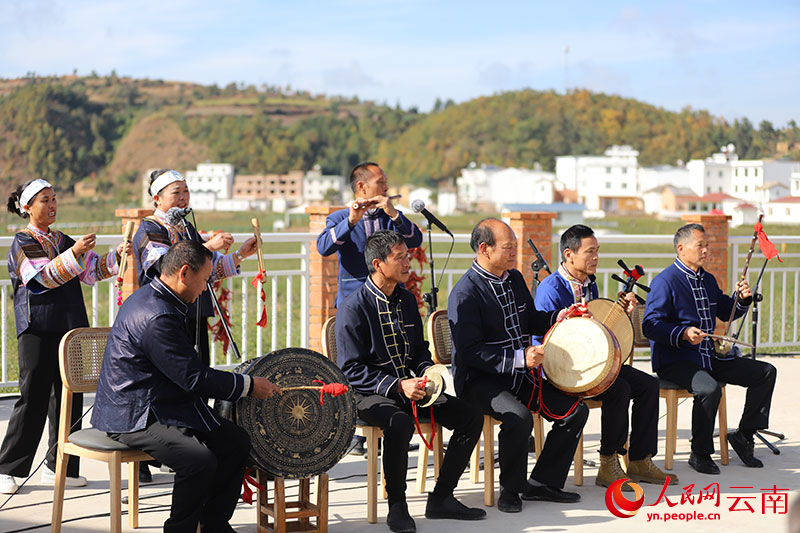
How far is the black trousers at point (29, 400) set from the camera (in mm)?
4957

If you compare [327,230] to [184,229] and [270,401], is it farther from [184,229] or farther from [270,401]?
[270,401]

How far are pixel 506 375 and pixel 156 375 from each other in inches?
75.2

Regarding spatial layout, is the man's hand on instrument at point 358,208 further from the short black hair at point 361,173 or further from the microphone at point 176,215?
the microphone at point 176,215

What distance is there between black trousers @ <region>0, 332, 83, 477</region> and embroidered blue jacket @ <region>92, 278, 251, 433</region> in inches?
44.5

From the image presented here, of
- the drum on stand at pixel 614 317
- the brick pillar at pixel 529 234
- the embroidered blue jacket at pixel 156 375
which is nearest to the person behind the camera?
the embroidered blue jacket at pixel 156 375

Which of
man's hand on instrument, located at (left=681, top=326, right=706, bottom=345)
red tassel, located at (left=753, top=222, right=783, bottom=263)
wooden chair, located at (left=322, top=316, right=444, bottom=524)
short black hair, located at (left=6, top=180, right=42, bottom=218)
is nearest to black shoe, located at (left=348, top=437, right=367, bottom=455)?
wooden chair, located at (left=322, top=316, right=444, bottom=524)

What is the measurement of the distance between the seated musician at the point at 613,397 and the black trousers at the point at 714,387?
13.3 inches

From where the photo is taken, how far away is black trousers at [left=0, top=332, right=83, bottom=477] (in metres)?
4.96

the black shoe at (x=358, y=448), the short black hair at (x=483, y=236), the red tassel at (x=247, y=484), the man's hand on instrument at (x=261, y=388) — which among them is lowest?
the black shoe at (x=358, y=448)

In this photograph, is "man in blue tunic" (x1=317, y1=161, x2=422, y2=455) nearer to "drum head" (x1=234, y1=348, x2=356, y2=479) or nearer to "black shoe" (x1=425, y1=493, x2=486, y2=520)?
"black shoe" (x1=425, y1=493, x2=486, y2=520)

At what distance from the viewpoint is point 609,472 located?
5250mm

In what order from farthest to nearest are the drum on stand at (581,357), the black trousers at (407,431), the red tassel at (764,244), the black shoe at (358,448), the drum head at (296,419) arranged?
the red tassel at (764,244) → the black shoe at (358,448) → the drum on stand at (581,357) → the black trousers at (407,431) → the drum head at (296,419)

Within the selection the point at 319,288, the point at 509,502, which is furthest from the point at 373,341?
the point at 319,288

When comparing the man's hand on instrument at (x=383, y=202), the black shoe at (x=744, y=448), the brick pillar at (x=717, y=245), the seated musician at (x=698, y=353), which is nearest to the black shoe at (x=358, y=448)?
the man's hand on instrument at (x=383, y=202)
